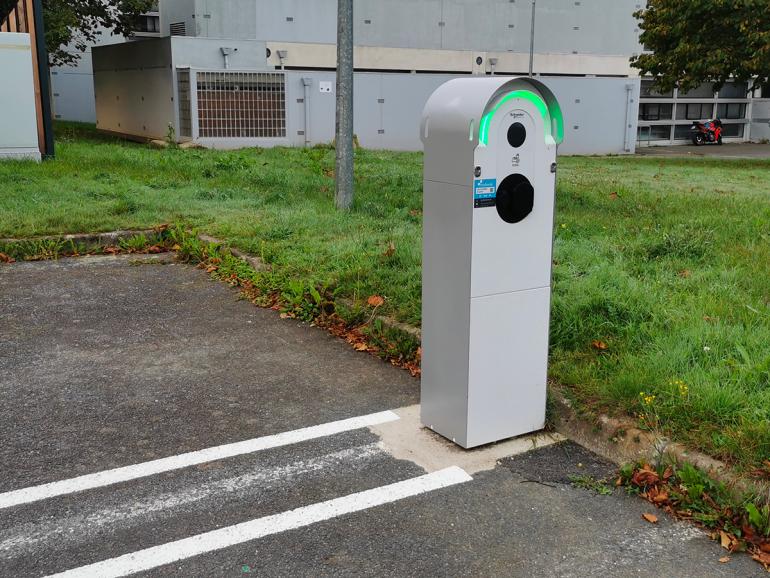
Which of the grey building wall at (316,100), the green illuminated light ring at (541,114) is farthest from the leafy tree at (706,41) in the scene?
the green illuminated light ring at (541,114)

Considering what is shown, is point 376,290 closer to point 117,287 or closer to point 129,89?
point 117,287

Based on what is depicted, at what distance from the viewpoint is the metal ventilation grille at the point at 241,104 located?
877 inches

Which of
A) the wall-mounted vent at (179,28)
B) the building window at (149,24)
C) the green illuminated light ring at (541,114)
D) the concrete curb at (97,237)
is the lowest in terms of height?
the concrete curb at (97,237)

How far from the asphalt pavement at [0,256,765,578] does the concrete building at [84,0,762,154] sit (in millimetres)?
18131

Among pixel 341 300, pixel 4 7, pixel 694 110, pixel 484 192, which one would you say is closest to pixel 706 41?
pixel 4 7

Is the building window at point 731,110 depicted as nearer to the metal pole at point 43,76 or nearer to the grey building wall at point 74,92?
the grey building wall at point 74,92

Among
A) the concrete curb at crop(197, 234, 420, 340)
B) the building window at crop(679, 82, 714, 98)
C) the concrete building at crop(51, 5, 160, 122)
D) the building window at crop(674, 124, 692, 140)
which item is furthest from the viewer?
the concrete building at crop(51, 5, 160, 122)

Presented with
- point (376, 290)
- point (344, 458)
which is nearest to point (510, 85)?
point (344, 458)

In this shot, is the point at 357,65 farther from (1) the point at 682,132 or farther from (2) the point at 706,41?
(1) the point at 682,132

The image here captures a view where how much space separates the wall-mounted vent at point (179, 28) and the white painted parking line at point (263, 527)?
2466 centimetres

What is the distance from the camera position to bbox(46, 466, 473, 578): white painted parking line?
302cm

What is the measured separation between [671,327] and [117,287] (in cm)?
456

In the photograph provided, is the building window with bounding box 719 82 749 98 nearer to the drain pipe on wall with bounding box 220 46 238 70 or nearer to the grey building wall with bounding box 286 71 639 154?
the grey building wall with bounding box 286 71 639 154

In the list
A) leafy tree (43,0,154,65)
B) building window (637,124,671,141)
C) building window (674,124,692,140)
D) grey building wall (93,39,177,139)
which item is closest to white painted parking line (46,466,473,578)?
grey building wall (93,39,177,139)
